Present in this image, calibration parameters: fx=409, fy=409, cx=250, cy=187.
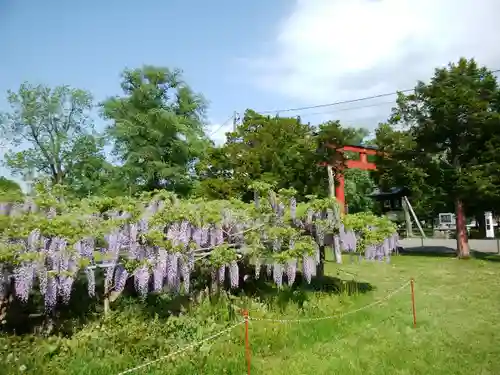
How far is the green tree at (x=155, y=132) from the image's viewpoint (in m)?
25.3

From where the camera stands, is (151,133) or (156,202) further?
(151,133)

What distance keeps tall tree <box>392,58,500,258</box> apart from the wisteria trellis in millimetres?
9851

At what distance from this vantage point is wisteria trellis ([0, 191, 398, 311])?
262 inches

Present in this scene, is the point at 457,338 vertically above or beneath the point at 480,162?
beneath

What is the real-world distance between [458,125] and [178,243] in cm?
1535

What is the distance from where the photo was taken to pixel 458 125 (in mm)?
18078

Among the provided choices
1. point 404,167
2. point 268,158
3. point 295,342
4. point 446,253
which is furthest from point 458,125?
point 295,342

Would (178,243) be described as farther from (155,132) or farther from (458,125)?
(155,132)

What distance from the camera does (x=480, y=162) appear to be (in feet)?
59.0

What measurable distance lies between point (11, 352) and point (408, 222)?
3529cm

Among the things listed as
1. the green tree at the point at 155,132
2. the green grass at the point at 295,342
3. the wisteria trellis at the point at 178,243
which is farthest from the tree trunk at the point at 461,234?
the green tree at the point at 155,132

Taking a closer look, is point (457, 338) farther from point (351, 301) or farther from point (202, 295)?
point (202, 295)

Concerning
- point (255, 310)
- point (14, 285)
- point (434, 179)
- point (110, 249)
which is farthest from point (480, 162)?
point (14, 285)

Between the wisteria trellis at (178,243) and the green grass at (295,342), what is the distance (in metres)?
0.69
